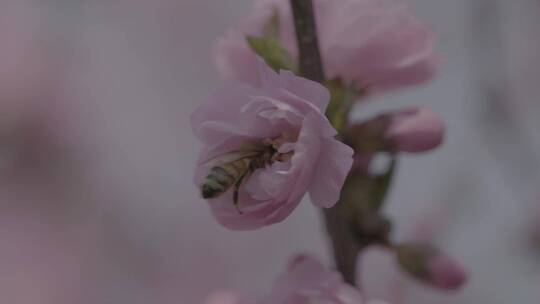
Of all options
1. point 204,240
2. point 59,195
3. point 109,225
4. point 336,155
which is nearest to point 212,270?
point 204,240

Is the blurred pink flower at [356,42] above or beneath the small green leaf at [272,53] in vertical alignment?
beneath

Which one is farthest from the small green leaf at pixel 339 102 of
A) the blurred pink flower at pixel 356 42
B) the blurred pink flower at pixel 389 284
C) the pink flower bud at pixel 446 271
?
the blurred pink flower at pixel 389 284

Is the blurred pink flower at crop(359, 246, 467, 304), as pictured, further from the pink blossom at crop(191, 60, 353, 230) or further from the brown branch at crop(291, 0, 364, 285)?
the pink blossom at crop(191, 60, 353, 230)

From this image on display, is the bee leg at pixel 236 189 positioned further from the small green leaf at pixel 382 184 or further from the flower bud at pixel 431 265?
the flower bud at pixel 431 265

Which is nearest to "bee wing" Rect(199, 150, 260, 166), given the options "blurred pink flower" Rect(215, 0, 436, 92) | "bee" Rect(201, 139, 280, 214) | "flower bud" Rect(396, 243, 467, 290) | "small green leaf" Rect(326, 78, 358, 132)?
"bee" Rect(201, 139, 280, 214)

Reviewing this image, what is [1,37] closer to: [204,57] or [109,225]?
[109,225]

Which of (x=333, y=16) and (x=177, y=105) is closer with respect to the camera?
(x=333, y=16)

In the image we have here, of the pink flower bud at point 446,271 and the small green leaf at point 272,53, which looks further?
the pink flower bud at point 446,271
